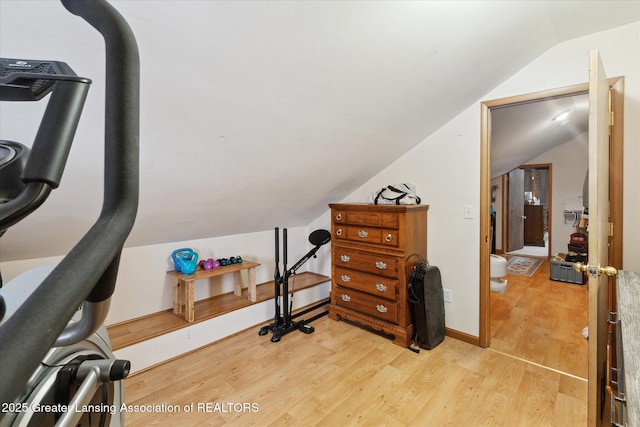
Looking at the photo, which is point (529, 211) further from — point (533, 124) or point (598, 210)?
point (598, 210)

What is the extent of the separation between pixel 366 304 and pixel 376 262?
0.41 meters

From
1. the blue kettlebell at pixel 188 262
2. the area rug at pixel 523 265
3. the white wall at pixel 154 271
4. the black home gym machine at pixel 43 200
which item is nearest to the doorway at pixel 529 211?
the area rug at pixel 523 265

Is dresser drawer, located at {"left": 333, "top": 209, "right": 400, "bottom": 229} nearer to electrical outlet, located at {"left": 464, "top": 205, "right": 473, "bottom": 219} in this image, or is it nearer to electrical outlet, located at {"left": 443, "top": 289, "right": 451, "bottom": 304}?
electrical outlet, located at {"left": 464, "top": 205, "right": 473, "bottom": 219}

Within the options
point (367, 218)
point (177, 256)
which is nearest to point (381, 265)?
point (367, 218)

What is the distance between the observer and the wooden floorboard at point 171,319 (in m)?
2.10

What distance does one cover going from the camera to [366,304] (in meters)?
2.63

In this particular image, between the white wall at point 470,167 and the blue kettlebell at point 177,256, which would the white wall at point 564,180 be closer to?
the white wall at point 470,167

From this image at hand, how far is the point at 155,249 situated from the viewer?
247 cm

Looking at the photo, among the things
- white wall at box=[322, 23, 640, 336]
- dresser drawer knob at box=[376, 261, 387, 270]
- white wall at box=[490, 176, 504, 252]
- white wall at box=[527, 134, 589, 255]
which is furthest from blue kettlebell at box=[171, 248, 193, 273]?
white wall at box=[527, 134, 589, 255]

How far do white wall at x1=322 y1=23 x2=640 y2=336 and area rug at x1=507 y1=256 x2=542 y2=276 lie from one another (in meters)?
2.72

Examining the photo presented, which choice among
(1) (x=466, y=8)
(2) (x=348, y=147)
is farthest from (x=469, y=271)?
(1) (x=466, y=8)

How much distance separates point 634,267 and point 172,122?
2.73 metres

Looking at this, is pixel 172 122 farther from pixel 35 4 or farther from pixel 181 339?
pixel 181 339

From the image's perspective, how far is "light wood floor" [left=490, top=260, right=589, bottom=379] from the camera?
2.21 meters
